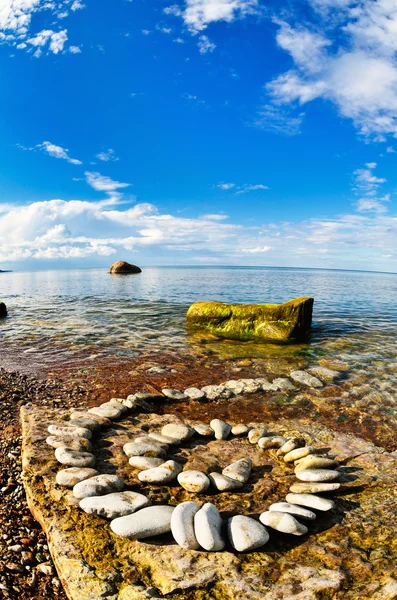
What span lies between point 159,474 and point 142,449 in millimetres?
667

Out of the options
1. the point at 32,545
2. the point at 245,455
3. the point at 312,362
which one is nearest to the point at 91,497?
the point at 32,545

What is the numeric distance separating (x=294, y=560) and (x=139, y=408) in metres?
3.80

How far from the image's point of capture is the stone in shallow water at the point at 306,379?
7.77 metres

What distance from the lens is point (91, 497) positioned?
3082 mm

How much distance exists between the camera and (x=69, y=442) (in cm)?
418

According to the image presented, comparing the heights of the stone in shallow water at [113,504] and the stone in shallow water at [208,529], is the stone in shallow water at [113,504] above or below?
below

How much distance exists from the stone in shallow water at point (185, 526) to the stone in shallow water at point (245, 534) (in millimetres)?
294

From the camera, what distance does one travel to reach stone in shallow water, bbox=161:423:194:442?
183 inches

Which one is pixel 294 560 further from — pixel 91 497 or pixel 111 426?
pixel 111 426

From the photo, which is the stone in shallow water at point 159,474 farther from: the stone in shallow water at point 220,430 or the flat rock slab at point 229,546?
the stone in shallow water at point 220,430

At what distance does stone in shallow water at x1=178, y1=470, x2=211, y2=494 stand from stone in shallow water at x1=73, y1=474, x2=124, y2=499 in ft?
2.00

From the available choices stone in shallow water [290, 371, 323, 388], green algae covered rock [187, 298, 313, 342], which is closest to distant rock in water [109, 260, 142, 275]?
green algae covered rock [187, 298, 313, 342]

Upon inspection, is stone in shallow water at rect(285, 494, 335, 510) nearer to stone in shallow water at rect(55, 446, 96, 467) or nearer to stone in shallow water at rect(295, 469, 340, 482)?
stone in shallow water at rect(295, 469, 340, 482)

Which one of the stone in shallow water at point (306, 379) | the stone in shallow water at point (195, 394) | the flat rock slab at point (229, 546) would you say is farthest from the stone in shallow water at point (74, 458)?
the stone in shallow water at point (306, 379)
